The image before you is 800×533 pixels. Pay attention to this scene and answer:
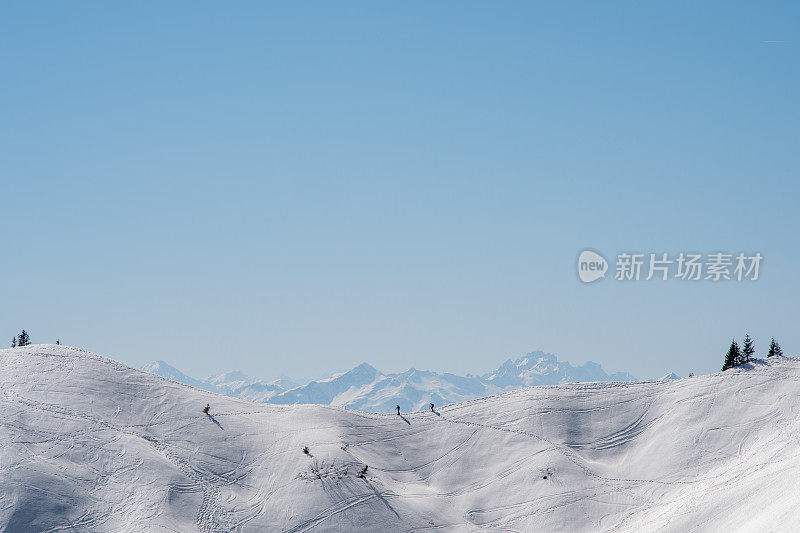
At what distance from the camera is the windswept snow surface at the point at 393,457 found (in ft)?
152

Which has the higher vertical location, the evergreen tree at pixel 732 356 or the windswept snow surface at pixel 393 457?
the evergreen tree at pixel 732 356

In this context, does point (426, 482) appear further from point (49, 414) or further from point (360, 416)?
point (49, 414)

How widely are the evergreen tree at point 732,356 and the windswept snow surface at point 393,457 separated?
5.14 m

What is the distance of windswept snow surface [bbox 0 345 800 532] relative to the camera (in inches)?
1822

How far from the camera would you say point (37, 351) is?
61.5m

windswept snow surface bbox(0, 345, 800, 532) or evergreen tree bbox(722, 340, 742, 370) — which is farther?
evergreen tree bbox(722, 340, 742, 370)

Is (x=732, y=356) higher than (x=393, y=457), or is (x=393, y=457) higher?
(x=732, y=356)

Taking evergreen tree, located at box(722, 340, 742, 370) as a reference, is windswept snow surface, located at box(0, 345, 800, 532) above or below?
below

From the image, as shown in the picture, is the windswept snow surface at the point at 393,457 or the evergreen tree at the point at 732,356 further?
the evergreen tree at the point at 732,356

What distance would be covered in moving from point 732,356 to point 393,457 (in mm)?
36380

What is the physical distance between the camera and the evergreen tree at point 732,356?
67.8 meters

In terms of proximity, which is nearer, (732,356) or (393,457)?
(393,457)

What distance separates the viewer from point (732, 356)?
69625mm

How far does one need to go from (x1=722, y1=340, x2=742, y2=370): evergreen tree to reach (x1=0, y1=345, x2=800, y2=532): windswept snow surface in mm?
5143
